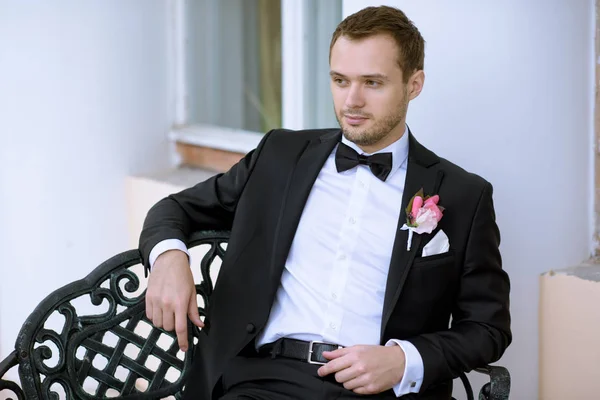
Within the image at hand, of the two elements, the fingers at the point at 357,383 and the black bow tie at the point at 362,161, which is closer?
the fingers at the point at 357,383

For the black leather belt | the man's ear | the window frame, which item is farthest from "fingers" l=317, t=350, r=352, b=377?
the window frame

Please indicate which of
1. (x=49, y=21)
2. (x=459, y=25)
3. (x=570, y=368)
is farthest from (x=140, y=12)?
(x=570, y=368)

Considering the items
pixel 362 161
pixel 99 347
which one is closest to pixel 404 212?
pixel 362 161

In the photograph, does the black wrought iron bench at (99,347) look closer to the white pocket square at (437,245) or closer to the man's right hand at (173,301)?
the man's right hand at (173,301)

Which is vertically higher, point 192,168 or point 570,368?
point 192,168

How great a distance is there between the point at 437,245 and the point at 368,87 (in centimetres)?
49

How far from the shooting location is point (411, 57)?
9.04 ft

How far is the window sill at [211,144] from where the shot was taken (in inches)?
185

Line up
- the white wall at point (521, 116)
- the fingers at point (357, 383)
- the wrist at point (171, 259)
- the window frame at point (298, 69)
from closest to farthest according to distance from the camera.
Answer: the fingers at point (357, 383)
the wrist at point (171, 259)
the white wall at point (521, 116)
the window frame at point (298, 69)

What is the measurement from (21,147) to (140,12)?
887 millimetres

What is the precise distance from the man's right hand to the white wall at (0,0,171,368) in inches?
84.7

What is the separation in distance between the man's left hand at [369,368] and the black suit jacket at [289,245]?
80mm

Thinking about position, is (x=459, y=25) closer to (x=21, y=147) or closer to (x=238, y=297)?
(x=238, y=297)

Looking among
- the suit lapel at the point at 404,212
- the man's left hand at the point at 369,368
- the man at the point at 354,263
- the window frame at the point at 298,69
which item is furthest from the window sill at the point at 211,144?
the man's left hand at the point at 369,368
